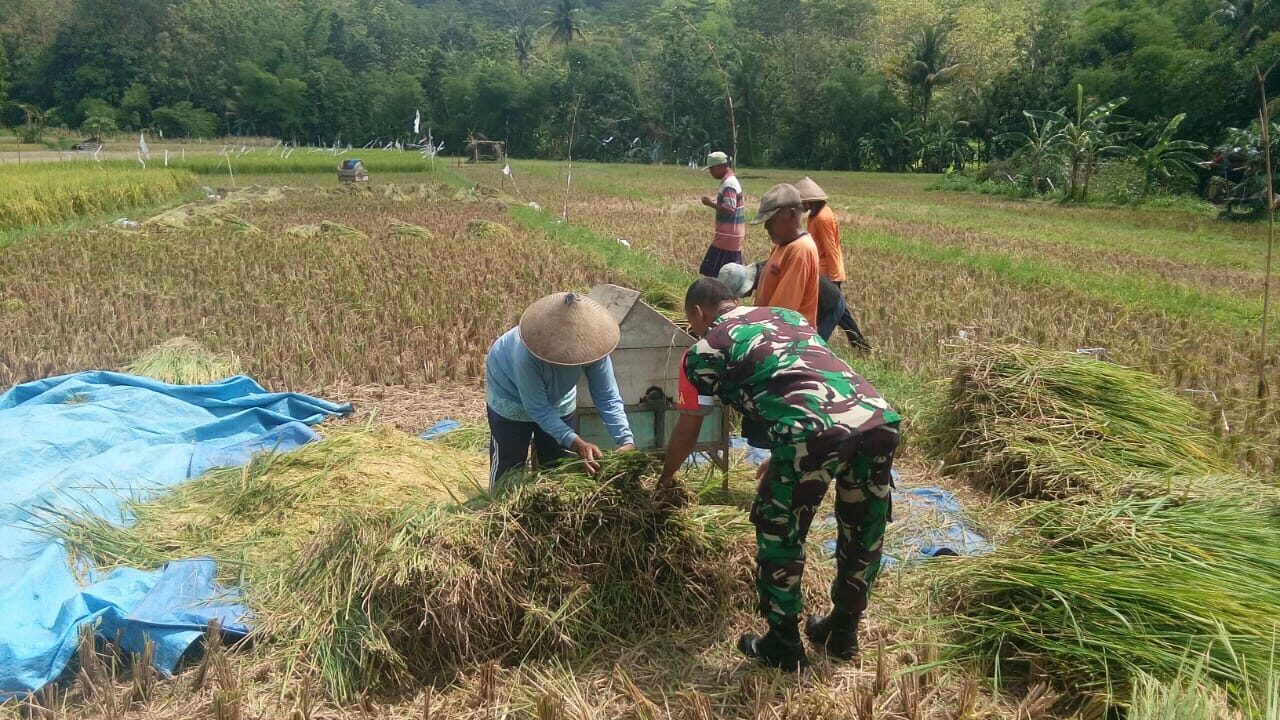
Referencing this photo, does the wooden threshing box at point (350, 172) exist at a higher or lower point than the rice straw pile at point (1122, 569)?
higher

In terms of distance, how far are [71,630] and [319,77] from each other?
209ft

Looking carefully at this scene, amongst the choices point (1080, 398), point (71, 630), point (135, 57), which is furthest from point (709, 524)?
point (135, 57)

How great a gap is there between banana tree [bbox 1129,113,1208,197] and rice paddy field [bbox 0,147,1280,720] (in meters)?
15.5

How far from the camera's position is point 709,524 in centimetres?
334

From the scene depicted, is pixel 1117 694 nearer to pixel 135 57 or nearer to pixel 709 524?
pixel 709 524

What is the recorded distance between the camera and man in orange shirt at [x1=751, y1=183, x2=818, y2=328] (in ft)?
14.9

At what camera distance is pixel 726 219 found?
7.18 m

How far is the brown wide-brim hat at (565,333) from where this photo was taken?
10.2 ft

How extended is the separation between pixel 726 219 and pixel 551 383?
423cm

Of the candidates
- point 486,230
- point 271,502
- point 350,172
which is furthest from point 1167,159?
point 271,502

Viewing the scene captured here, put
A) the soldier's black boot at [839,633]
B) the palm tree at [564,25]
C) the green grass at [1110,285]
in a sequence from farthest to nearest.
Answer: the palm tree at [564,25], the green grass at [1110,285], the soldier's black boot at [839,633]

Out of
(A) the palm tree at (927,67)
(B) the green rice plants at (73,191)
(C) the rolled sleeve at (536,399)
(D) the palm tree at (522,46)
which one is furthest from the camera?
(D) the palm tree at (522,46)

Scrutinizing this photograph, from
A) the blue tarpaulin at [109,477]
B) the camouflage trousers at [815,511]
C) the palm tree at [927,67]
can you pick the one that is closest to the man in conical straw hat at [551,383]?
the camouflage trousers at [815,511]

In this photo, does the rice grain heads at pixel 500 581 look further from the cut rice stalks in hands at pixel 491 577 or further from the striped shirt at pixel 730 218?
the striped shirt at pixel 730 218
